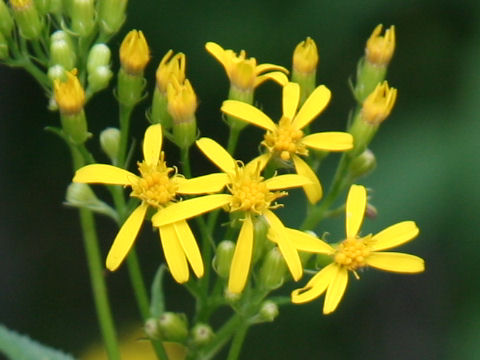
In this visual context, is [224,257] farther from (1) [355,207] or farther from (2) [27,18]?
(2) [27,18]

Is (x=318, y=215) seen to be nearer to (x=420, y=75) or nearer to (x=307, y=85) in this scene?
(x=307, y=85)

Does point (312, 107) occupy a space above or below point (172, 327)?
above

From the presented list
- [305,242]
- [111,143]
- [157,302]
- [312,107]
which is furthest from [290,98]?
[157,302]

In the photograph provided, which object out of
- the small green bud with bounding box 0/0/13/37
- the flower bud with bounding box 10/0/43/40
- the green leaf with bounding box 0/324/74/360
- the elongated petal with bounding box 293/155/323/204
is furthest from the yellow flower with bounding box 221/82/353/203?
the green leaf with bounding box 0/324/74/360

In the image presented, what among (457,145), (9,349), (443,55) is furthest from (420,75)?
(9,349)

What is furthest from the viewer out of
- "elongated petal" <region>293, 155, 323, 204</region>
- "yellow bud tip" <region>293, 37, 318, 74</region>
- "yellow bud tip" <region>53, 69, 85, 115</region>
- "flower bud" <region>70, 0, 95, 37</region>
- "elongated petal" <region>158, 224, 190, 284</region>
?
"yellow bud tip" <region>293, 37, 318, 74</region>

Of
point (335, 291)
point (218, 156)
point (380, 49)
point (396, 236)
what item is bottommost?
point (335, 291)

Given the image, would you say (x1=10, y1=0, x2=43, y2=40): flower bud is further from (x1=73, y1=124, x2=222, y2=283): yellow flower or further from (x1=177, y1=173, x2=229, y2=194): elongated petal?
(x1=177, y1=173, x2=229, y2=194): elongated petal
